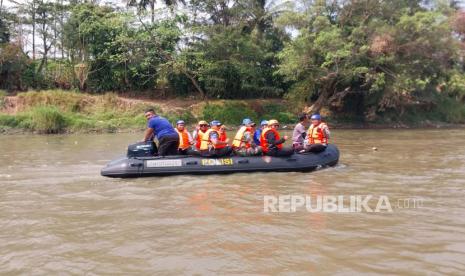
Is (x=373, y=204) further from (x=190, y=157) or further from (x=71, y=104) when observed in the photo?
(x=71, y=104)

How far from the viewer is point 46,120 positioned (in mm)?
21016

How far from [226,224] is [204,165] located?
3.78 m

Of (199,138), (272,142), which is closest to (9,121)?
(199,138)

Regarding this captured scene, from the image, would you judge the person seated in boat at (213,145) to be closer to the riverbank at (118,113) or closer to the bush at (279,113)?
the riverbank at (118,113)

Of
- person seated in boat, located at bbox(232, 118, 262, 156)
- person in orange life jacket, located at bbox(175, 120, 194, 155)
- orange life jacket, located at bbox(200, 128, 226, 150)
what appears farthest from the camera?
person in orange life jacket, located at bbox(175, 120, 194, 155)

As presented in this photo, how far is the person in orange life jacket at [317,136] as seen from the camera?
10.9 metres

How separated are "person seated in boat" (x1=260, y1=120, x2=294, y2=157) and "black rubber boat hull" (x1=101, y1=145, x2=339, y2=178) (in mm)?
122

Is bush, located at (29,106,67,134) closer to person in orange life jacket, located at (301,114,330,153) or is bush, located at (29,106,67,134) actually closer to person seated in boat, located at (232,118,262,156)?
person seated in boat, located at (232,118,262,156)

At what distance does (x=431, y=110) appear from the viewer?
28.4m

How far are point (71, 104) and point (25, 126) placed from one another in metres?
3.02

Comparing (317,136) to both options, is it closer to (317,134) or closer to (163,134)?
(317,134)

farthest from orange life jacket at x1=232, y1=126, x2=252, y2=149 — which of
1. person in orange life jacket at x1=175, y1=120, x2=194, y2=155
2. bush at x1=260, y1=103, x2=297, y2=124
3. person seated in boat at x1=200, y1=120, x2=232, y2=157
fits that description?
bush at x1=260, y1=103, x2=297, y2=124

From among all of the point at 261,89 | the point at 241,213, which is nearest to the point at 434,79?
the point at 261,89

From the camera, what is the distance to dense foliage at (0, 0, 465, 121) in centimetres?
2273
